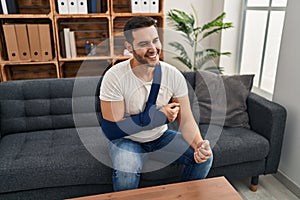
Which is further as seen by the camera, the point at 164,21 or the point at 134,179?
the point at 164,21

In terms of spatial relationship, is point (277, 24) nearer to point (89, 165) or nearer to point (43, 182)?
point (89, 165)

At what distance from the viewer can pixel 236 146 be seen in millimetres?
1571

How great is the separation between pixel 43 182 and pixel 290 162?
157 centimetres

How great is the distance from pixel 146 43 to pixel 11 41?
71.3 inches

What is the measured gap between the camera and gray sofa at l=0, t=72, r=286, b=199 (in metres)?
1.39

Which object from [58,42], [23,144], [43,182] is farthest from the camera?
[58,42]

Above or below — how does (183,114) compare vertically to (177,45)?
below

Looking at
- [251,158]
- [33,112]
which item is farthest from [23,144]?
[251,158]

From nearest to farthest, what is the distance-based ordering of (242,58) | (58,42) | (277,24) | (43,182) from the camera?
1. (43,182)
2. (277,24)
3. (58,42)
4. (242,58)

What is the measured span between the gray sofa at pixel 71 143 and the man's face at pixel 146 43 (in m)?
0.64

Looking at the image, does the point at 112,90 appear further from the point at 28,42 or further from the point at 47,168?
the point at 28,42

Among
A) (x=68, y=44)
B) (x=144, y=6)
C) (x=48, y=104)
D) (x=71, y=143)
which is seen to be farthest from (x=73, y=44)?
(x=71, y=143)

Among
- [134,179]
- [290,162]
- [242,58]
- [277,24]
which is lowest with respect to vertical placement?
[290,162]

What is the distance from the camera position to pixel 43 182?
138 centimetres
